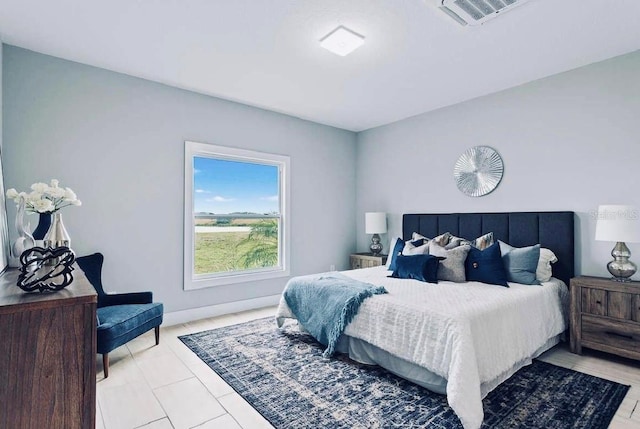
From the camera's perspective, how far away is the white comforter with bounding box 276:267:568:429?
1928mm

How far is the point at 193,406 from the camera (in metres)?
2.13

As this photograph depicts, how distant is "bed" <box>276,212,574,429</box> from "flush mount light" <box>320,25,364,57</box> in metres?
2.02

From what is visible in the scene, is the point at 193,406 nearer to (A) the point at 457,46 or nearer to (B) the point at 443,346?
(B) the point at 443,346

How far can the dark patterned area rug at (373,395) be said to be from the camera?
1.95 metres

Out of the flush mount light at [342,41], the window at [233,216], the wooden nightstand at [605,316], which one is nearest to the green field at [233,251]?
the window at [233,216]

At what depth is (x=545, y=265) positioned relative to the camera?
311cm

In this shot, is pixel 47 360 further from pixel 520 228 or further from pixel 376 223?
pixel 376 223

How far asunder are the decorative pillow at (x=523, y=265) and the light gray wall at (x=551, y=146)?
0.53m

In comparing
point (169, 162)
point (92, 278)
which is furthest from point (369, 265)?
point (92, 278)

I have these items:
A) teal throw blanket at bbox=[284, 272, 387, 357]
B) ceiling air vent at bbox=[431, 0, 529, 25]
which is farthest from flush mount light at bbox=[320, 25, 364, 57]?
teal throw blanket at bbox=[284, 272, 387, 357]

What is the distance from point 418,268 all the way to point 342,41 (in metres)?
2.12

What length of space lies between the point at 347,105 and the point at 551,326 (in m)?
3.17

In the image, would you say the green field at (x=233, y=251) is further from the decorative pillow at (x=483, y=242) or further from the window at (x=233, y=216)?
the decorative pillow at (x=483, y=242)

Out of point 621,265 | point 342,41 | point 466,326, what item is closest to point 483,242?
point 621,265
